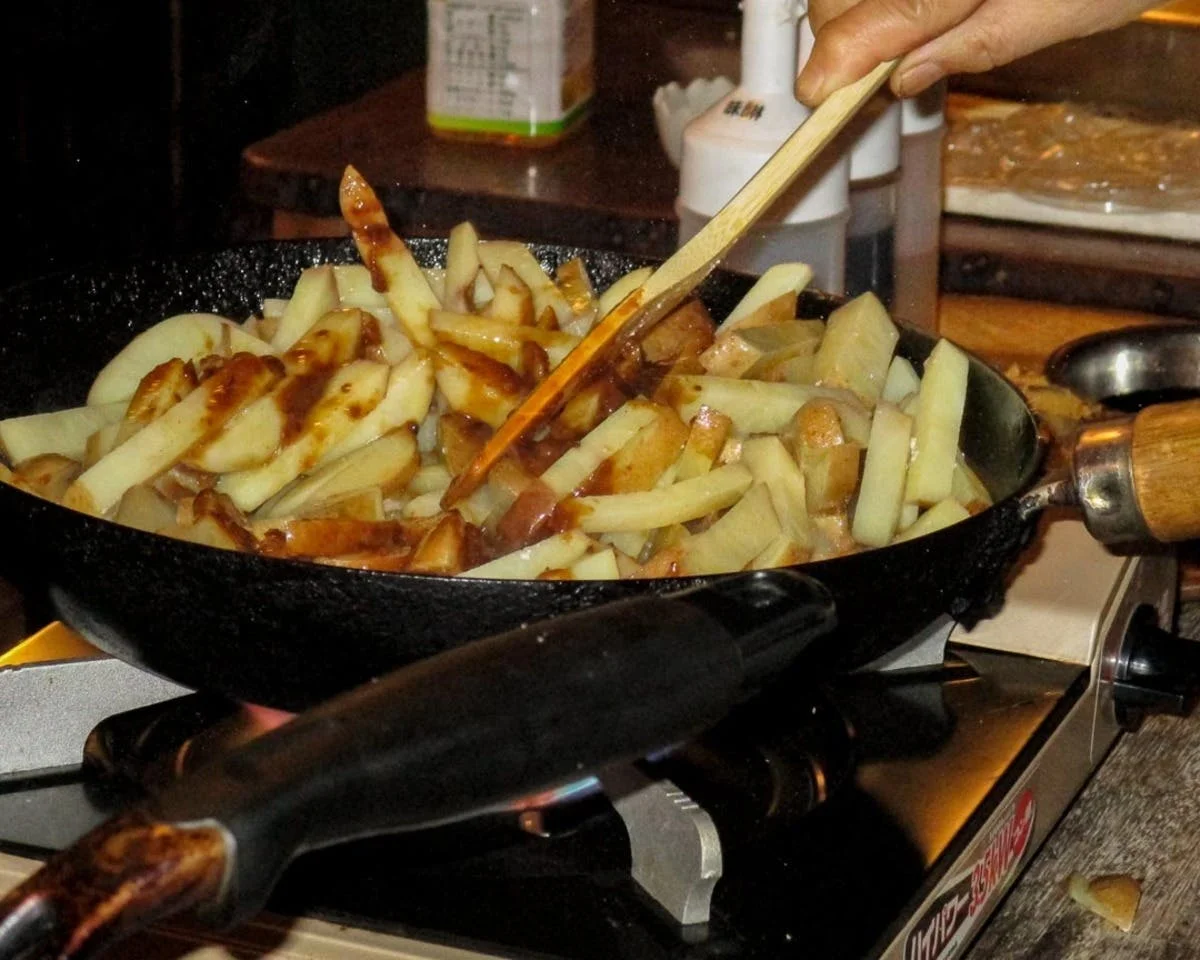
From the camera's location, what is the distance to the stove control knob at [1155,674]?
1.12 meters

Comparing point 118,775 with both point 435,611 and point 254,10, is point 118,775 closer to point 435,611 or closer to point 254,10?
point 435,611

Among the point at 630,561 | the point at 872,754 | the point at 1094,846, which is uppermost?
A: the point at 630,561

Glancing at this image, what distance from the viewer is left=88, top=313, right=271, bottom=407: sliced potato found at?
1.12 m

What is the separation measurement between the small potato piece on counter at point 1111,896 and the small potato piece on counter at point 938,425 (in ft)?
0.84

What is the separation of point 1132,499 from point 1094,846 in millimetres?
301

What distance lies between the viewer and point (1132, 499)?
2.99 feet

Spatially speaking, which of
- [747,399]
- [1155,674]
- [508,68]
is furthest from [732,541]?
[508,68]

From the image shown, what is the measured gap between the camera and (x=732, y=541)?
3.08 feet

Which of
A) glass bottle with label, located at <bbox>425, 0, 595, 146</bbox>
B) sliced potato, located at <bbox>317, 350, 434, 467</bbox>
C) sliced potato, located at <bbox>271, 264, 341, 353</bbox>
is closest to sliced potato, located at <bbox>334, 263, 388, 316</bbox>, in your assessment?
sliced potato, located at <bbox>271, 264, 341, 353</bbox>

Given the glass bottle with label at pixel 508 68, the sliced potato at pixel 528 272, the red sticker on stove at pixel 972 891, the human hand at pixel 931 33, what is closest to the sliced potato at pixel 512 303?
the sliced potato at pixel 528 272

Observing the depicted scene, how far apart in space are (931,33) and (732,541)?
15.3 inches

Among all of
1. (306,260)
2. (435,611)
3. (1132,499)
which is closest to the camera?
(435,611)

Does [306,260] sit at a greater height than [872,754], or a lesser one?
greater

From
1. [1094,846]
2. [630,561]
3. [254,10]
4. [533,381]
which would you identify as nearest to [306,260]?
[533,381]
